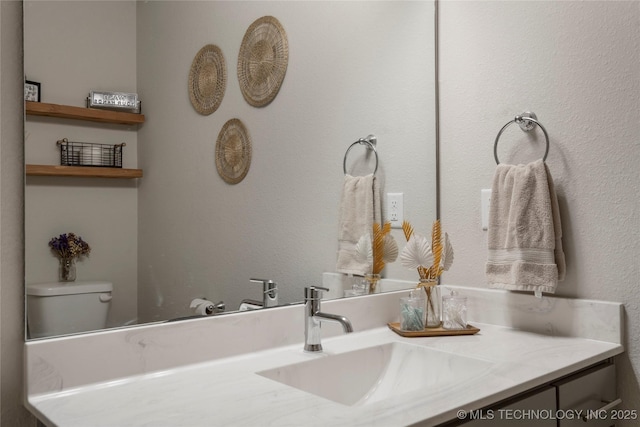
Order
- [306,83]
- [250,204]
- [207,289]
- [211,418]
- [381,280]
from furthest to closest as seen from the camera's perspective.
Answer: [381,280]
[306,83]
[250,204]
[207,289]
[211,418]

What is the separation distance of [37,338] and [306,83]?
90 cm

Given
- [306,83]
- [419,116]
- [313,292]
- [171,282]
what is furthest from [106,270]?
[419,116]

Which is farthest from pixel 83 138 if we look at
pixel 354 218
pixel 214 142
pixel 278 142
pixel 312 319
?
pixel 354 218

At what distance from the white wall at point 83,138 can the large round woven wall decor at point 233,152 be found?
0.73 ft

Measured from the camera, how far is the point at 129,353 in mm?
1072

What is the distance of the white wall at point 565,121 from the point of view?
133 cm

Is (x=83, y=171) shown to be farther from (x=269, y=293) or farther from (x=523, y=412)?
(x=523, y=412)

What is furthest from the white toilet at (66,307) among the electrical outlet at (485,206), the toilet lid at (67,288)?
the electrical outlet at (485,206)

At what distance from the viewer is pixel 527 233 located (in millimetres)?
1431

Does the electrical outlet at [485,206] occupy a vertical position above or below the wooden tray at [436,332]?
above

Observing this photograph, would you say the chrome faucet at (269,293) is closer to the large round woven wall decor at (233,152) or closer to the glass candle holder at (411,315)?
the large round woven wall decor at (233,152)

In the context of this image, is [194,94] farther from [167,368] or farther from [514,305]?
[514,305]

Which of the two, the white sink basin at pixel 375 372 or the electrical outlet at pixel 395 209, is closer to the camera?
the white sink basin at pixel 375 372

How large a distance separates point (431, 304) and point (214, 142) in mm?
739
